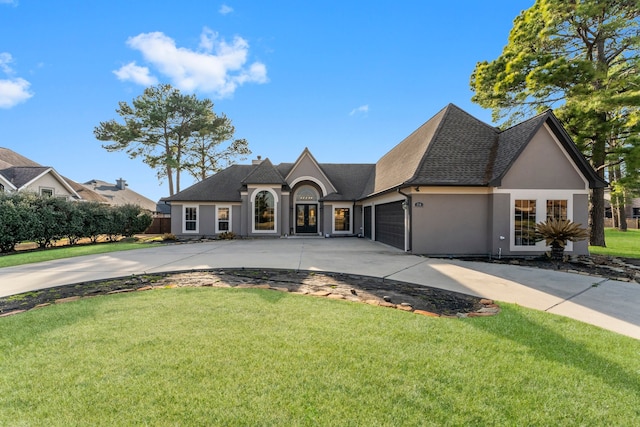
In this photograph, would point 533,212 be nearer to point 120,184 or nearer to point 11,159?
point 11,159

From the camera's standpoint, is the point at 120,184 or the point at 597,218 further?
the point at 120,184

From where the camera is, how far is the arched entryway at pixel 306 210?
22.1 m

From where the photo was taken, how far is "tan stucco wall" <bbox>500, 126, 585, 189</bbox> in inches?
449

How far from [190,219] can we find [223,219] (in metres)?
2.36

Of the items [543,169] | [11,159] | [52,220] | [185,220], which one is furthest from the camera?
[11,159]

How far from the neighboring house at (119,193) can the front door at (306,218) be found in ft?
91.0

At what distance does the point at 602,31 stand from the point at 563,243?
11022 millimetres

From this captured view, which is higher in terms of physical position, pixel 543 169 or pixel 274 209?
pixel 543 169

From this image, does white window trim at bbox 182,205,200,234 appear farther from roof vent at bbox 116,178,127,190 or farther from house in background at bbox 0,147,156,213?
roof vent at bbox 116,178,127,190

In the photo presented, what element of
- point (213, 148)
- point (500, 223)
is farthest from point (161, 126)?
point (500, 223)

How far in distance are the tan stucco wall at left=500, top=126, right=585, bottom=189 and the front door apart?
43.5 ft

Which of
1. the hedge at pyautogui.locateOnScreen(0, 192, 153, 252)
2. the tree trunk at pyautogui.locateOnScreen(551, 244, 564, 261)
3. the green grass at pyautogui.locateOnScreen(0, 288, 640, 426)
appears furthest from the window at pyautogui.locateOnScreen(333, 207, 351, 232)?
the green grass at pyautogui.locateOnScreen(0, 288, 640, 426)

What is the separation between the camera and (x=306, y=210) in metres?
22.2

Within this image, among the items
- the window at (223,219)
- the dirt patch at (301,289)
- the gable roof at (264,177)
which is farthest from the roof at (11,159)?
the dirt patch at (301,289)
